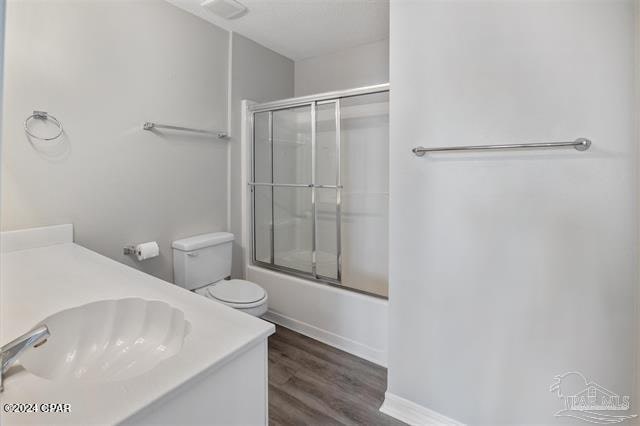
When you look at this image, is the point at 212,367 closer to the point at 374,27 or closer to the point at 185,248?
the point at 185,248

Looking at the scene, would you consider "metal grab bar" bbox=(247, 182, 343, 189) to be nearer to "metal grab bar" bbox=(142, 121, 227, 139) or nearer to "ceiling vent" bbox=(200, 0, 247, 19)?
"metal grab bar" bbox=(142, 121, 227, 139)

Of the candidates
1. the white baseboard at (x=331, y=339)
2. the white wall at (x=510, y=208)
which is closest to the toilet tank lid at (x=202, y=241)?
the white baseboard at (x=331, y=339)

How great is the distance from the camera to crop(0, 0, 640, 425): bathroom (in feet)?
3.34

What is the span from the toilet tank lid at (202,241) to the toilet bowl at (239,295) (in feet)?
0.95

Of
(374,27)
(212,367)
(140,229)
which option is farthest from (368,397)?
(374,27)

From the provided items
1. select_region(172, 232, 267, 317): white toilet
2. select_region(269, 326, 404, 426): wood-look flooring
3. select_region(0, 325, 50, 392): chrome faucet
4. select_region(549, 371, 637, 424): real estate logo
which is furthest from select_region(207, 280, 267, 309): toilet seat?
select_region(549, 371, 637, 424): real estate logo

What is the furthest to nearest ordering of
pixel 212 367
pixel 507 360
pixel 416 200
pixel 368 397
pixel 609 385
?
1. pixel 368 397
2. pixel 416 200
3. pixel 507 360
4. pixel 609 385
5. pixel 212 367

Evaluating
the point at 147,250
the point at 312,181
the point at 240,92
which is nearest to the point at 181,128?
the point at 240,92

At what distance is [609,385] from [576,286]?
0.37 m

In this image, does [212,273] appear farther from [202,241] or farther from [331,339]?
[331,339]

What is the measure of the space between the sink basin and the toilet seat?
38.1 inches

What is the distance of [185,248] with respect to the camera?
2246 mm

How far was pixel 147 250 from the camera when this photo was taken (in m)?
2.04

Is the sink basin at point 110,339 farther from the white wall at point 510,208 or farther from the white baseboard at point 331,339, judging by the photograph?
the white baseboard at point 331,339
